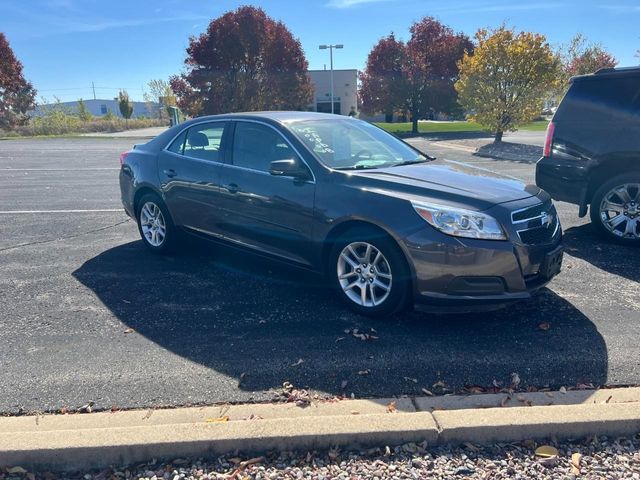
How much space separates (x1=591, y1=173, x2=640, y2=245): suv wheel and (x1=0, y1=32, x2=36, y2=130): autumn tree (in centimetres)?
4517

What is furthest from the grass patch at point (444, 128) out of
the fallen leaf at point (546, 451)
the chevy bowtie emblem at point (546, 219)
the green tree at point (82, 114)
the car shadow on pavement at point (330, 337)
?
the green tree at point (82, 114)

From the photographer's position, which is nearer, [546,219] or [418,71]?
[546,219]

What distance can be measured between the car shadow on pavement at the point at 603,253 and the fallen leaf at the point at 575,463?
9.91ft

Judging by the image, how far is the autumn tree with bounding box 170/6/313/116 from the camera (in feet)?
108

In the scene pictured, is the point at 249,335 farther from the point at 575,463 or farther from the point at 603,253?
the point at 603,253

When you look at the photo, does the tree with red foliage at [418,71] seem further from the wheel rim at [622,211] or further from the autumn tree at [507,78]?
the wheel rim at [622,211]

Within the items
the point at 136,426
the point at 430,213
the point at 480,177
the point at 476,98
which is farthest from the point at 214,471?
the point at 476,98

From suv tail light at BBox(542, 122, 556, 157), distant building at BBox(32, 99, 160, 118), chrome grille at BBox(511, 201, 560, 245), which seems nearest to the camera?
chrome grille at BBox(511, 201, 560, 245)

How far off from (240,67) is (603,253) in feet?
103

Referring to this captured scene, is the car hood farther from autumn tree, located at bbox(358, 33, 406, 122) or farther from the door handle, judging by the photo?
autumn tree, located at bbox(358, 33, 406, 122)

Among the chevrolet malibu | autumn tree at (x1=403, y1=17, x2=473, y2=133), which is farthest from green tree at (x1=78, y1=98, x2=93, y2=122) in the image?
the chevrolet malibu

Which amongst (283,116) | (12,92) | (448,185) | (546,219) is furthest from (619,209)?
(12,92)

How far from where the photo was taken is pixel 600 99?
6148 millimetres

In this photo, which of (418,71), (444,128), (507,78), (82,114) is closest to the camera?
(507,78)
